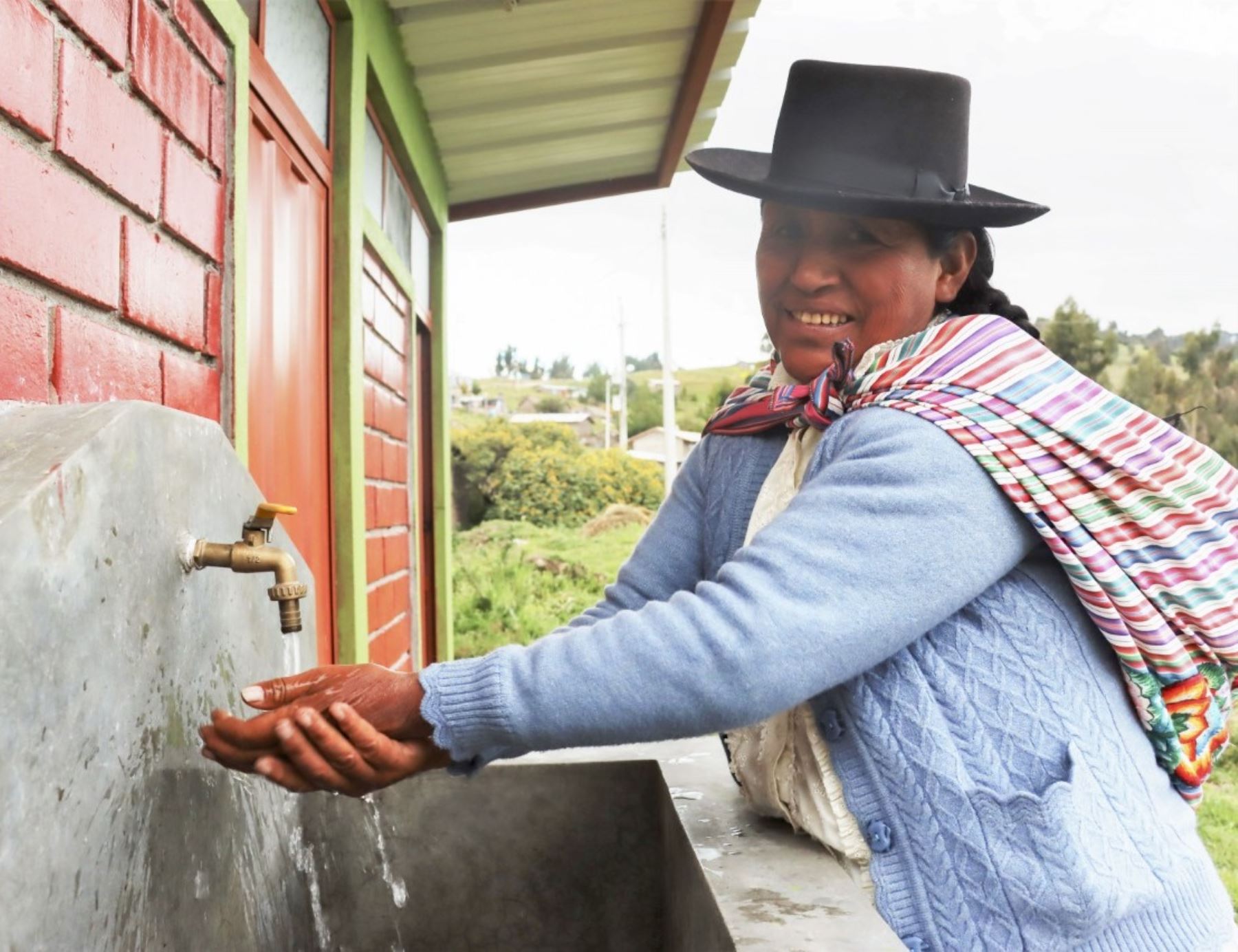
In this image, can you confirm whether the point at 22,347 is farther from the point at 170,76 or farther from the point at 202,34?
the point at 202,34

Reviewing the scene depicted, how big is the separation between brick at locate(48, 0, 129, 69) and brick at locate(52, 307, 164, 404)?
1.18 ft

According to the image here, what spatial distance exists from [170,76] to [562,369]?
8777 cm

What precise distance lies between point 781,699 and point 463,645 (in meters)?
12.8

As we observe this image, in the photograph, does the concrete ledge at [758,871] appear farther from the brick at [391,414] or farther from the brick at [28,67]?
the brick at [391,414]

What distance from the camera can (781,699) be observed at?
4.11 feet

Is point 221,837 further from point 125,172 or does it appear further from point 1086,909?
point 1086,909

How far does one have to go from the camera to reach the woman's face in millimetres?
1692

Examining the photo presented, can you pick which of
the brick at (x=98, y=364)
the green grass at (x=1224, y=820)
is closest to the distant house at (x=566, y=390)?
the green grass at (x=1224, y=820)

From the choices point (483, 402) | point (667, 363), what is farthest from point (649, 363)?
point (667, 363)

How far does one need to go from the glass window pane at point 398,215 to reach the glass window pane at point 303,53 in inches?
38.4

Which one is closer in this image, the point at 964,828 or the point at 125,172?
the point at 964,828

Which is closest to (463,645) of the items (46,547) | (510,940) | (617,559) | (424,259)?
(617,559)

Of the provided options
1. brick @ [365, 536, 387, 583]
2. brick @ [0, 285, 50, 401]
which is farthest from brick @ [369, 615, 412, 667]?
brick @ [0, 285, 50, 401]

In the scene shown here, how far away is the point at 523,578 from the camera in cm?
1723
